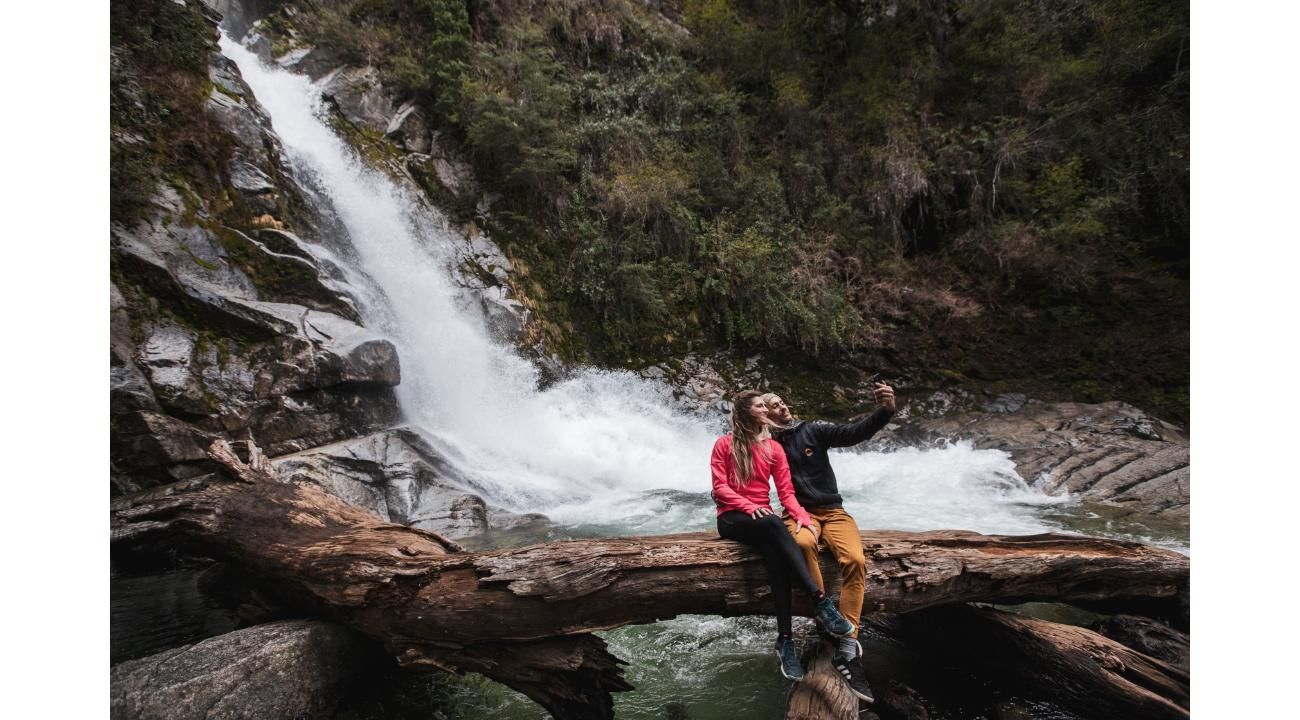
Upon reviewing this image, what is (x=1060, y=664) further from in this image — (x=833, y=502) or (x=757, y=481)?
(x=757, y=481)

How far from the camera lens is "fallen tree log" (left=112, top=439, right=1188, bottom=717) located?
10.2 feet

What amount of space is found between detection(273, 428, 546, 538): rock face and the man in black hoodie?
4458 mm

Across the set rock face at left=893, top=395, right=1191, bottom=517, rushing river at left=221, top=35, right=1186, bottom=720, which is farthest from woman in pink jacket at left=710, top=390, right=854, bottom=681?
rock face at left=893, top=395, right=1191, bottom=517

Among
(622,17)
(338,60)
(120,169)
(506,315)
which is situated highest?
(622,17)

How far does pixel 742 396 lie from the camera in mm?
3604

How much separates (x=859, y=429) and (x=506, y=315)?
8.66m

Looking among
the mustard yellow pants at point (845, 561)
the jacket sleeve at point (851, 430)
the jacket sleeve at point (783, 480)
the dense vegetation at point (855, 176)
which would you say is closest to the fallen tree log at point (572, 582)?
the mustard yellow pants at point (845, 561)

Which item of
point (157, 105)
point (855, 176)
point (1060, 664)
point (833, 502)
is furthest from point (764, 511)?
point (855, 176)

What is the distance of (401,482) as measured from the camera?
23.6 feet

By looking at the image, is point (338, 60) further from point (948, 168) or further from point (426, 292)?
point (948, 168)

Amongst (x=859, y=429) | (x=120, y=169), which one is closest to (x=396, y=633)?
(x=859, y=429)

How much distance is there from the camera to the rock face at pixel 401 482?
22.1 ft

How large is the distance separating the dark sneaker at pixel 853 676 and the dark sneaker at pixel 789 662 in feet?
0.64

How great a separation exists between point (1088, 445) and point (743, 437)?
877 cm
